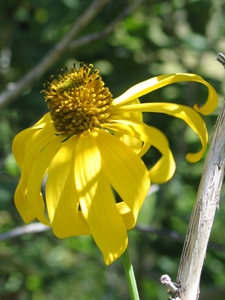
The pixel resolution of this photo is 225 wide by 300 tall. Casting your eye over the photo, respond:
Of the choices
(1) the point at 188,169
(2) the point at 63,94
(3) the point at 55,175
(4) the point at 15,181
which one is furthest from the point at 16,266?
(3) the point at 55,175

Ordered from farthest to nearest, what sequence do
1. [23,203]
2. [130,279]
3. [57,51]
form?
[57,51], [23,203], [130,279]

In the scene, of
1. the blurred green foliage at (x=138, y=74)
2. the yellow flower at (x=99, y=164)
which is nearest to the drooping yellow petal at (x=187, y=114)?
the yellow flower at (x=99, y=164)

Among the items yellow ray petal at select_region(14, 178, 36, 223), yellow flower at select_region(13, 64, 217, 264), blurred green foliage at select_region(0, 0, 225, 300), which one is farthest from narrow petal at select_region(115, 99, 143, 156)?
blurred green foliage at select_region(0, 0, 225, 300)

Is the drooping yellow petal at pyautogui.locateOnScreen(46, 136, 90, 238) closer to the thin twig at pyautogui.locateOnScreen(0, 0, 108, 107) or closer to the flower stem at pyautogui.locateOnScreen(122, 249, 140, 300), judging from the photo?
the flower stem at pyautogui.locateOnScreen(122, 249, 140, 300)

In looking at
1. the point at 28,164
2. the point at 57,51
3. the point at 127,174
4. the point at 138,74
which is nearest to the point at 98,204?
the point at 127,174

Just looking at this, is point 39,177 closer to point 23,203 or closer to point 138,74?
point 23,203

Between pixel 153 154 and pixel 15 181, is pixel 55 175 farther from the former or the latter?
pixel 153 154

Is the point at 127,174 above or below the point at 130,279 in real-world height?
above

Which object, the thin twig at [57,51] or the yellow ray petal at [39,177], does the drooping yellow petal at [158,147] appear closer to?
the yellow ray petal at [39,177]
